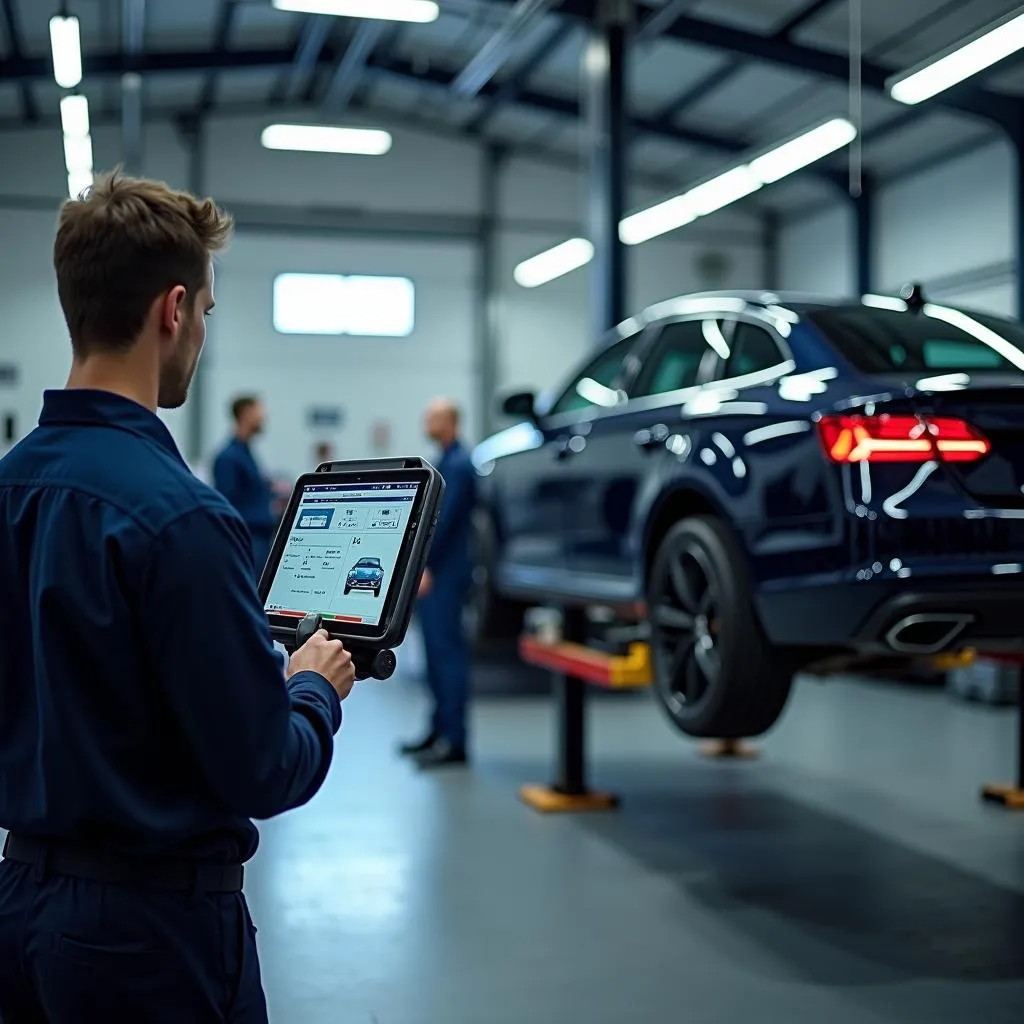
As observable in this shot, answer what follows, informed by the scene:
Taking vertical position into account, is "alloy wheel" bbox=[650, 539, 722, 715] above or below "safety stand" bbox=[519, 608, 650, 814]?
above

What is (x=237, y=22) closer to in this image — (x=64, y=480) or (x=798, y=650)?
(x=798, y=650)

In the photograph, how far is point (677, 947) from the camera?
3.68 m

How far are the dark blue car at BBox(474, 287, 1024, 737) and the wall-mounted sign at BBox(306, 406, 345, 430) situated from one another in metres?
10.8

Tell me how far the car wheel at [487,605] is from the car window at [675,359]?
2.01m

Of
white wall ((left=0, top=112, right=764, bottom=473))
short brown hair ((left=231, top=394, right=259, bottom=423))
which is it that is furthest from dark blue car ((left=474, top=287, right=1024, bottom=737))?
white wall ((left=0, top=112, right=764, bottom=473))

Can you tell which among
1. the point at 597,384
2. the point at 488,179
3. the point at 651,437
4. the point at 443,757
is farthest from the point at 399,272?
the point at 651,437

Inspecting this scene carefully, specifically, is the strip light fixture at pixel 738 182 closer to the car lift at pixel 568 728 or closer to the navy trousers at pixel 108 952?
the car lift at pixel 568 728

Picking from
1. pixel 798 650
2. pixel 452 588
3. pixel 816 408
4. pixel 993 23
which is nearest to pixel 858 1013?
pixel 798 650

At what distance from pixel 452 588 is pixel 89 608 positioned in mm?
5212

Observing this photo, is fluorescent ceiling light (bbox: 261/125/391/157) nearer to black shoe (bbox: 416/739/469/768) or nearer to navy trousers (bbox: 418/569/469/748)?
navy trousers (bbox: 418/569/469/748)

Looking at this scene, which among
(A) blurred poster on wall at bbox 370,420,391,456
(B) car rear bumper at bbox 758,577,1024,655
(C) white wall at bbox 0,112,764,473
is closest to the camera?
(B) car rear bumper at bbox 758,577,1024,655

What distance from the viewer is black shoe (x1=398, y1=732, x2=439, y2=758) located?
6.63 meters

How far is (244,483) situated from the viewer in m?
7.11

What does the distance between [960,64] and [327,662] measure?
3855 mm
